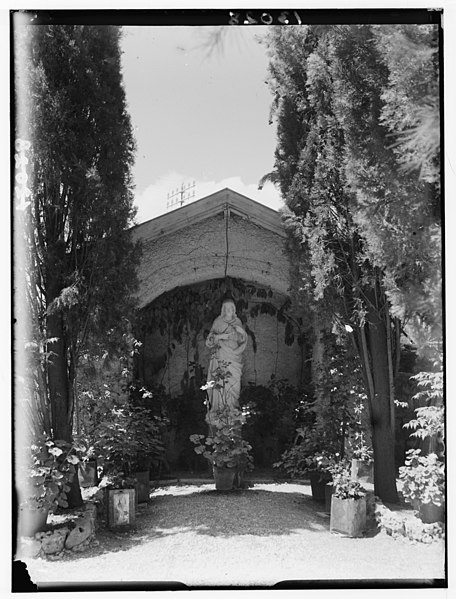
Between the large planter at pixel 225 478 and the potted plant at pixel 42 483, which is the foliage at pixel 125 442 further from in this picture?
the potted plant at pixel 42 483

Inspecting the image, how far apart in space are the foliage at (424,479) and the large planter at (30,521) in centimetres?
297

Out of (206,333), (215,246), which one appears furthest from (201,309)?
(215,246)

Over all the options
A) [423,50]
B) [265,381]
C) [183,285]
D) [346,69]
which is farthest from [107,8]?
[265,381]

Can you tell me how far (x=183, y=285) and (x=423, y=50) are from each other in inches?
189

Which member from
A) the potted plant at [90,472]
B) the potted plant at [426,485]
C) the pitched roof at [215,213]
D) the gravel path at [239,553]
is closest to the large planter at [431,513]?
the potted plant at [426,485]

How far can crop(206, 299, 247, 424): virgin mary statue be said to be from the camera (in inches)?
332

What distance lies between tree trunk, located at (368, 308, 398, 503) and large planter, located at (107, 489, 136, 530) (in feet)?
7.73

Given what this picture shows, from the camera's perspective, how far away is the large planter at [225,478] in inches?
303

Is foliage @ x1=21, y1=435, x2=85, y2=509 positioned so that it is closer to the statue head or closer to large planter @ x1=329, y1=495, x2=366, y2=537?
large planter @ x1=329, y1=495, x2=366, y2=537

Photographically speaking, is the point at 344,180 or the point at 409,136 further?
the point at 344,180

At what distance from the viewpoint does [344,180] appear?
20.5 feet

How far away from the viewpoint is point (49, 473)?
566 cm

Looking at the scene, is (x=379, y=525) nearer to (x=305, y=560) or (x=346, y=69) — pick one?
(x=305, y=560)

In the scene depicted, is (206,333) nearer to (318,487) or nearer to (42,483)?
(318,487)
